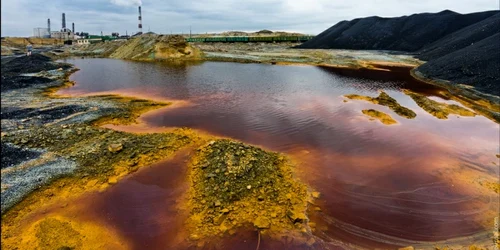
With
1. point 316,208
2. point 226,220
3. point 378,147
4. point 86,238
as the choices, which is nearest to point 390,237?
point 316,208

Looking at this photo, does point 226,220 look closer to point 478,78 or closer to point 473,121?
point 473,121

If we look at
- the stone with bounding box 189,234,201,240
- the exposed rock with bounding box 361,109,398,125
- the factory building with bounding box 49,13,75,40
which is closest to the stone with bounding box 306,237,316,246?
the stone with bounding box 189,234,201,240

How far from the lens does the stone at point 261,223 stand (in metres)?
10.1

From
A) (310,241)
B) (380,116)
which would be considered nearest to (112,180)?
(310,241)

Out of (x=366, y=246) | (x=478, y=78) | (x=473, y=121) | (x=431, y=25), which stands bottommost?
(x=366, y=246)

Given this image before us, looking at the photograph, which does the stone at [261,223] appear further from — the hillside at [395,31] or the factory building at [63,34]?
the factory building at [63,34]

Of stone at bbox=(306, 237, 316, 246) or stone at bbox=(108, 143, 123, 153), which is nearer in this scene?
stone at bbox=(306, 237, 316, 246)

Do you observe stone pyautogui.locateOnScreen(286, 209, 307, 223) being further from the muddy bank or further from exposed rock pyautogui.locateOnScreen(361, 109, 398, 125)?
exposed rock pyautogui.locateOnScreen(361, 109, 398, 125)

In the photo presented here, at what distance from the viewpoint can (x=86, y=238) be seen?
959 cm

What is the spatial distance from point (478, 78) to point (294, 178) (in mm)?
30318

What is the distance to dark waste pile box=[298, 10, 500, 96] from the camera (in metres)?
33.3

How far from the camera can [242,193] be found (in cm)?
1173

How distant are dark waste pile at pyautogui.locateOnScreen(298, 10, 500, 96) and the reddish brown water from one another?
32.4 feet

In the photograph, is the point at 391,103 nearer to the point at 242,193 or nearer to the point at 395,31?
the point at 242,193
